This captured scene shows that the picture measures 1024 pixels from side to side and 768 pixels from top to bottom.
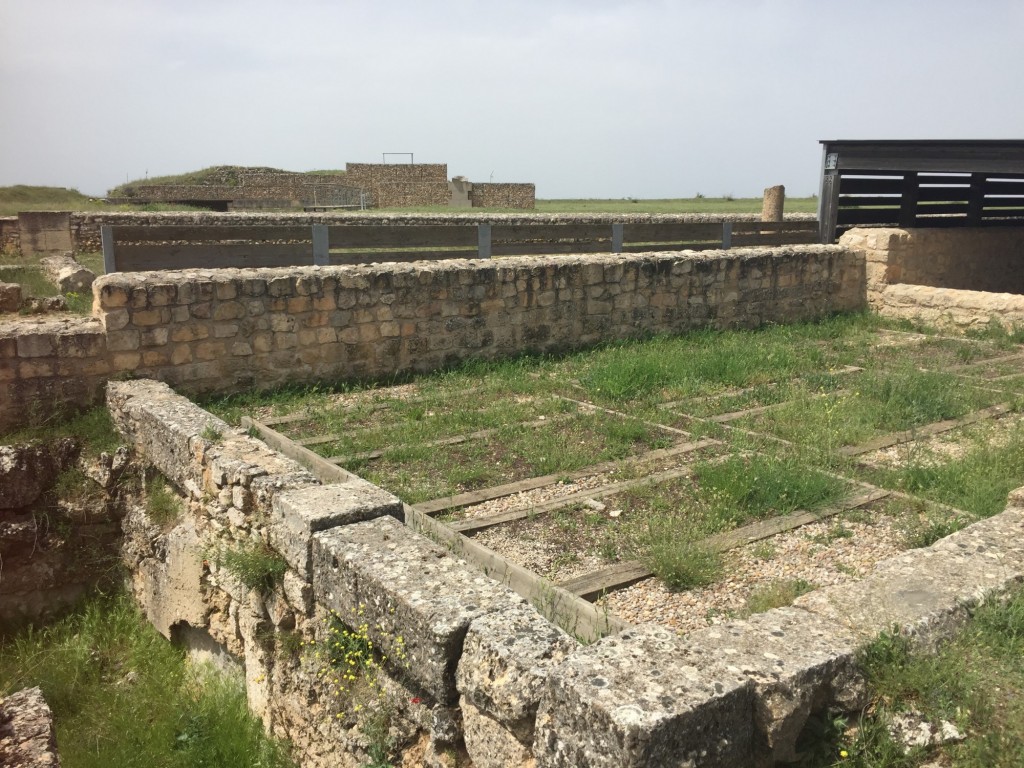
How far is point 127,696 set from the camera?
5.12 meters

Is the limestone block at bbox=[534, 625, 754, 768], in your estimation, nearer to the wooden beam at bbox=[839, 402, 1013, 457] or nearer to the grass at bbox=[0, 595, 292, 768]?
the grass at bbox=[0, 595, 292, 768]

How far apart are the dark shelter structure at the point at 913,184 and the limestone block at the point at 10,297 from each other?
11.2 metres

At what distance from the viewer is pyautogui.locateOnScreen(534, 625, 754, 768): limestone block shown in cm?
224

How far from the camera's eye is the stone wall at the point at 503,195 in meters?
31.7

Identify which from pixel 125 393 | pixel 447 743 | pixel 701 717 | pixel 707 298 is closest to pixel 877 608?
pixel 701 717

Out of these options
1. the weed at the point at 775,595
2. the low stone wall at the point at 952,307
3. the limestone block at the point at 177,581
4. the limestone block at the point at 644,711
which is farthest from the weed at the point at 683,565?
the low stone wall at the point at 952,307

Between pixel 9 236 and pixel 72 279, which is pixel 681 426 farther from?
pixel 9 236

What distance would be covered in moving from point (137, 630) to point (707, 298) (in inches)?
285

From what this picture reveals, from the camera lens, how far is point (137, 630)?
5.77 metres

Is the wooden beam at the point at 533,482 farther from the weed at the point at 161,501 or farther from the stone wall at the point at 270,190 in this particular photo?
the stone wall at the point at 270,190

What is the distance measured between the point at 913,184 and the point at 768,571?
1148 cm

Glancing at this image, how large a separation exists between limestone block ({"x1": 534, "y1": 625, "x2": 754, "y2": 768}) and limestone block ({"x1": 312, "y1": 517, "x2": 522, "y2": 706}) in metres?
0.54

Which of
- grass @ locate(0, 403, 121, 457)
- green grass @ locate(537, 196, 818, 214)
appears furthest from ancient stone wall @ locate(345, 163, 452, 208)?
grass @ locate(0, 403, 121, 457)

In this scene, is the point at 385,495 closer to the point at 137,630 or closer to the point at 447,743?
the point at 447,743
